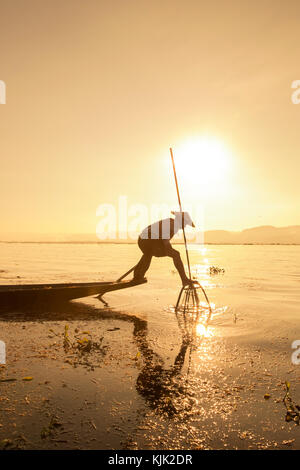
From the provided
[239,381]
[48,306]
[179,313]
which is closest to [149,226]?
[179,313]

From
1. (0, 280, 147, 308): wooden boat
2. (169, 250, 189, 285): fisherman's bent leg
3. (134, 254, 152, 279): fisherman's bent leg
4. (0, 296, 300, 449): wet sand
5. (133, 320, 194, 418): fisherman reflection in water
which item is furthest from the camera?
(134, 254, 152, 279): fisherman's bent leg

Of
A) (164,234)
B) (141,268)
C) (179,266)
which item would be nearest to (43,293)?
(141,268)

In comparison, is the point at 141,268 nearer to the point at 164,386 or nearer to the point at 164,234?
the point at 164,234

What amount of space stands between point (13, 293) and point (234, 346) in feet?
28.0

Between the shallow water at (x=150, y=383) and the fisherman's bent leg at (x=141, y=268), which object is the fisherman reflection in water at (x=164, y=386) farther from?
the fisherman's bent leg at (x=141, y=268)

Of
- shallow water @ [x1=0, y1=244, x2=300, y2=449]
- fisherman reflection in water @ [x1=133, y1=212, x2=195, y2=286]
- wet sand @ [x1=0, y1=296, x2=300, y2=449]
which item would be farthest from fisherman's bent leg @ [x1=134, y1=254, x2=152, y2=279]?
wet sand @ [x1=0, y1=296, x2=300, y2=449]

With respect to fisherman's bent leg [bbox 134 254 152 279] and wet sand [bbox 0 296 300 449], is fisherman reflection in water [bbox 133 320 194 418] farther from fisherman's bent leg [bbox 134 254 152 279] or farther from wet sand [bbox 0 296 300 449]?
fisherman's bent leg [bbox 134 254 152 279]

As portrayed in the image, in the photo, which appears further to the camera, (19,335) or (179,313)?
(179,313)

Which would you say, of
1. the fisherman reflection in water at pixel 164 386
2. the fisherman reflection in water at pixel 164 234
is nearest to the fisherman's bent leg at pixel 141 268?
the fisherman reflection in water at pixel 164 234

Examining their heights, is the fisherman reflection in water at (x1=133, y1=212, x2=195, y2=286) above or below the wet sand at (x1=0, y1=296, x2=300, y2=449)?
above
